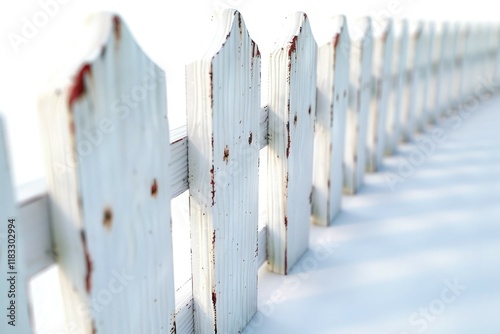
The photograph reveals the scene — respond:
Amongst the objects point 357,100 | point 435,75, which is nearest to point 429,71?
point 435,75

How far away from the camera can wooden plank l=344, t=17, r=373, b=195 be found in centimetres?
209

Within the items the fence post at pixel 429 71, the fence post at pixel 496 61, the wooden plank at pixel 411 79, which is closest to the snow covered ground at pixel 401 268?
the wooden plank at pixel 411 79

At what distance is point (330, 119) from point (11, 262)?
4.27 ft

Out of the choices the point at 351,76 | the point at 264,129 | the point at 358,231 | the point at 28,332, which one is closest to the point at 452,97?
the point at 351,76

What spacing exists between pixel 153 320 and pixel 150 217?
0.66 ft

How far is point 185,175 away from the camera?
107 cm

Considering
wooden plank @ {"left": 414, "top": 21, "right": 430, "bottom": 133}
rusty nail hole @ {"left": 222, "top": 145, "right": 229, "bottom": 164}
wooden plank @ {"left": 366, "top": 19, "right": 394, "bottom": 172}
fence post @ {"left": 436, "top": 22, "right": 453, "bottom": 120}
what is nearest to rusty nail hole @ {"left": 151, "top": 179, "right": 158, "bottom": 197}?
rusty nail hole @ {"left": 222, "top": 145, "right": 229, "bottom": 164}

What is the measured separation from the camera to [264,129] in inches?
55.3

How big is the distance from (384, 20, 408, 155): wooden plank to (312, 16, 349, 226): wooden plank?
776 mm

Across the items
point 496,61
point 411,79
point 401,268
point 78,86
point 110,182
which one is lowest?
point 496,61

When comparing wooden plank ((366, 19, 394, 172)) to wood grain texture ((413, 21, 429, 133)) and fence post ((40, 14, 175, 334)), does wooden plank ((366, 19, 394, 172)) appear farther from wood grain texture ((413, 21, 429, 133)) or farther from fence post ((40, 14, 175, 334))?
fence post ((40, 14, 175, 334))

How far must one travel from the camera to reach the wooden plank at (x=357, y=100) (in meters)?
2.09

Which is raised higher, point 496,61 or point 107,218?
point 107,218

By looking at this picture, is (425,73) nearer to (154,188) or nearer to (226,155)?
(226,155)
